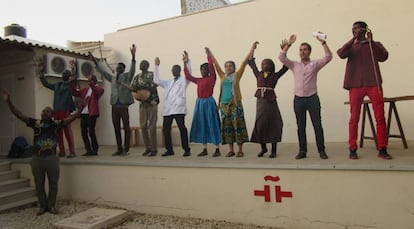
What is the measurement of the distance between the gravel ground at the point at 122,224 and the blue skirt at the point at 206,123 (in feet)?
3.99

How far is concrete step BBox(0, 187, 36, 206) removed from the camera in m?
4.69

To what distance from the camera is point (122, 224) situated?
13.4 ft

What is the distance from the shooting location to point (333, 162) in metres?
3.55

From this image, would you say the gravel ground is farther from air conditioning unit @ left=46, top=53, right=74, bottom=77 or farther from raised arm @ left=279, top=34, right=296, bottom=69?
air conditioning unit @ left=46, top=53, right=74, bottom=77

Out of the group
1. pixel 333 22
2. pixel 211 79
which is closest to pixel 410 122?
pixel 333 22

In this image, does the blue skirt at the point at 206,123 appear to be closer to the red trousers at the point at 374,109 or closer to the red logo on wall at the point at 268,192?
the red logo on wall at the point at 268,192

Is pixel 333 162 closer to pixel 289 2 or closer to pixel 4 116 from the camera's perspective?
pixel 289 2

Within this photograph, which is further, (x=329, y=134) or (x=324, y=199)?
(x=329, y=134)

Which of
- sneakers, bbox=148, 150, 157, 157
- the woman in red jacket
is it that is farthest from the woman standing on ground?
the woman in red jacket

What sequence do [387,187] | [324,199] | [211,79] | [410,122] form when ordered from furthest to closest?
1. [410,122]
2. [211,79]
3. [324,199]
4. [387,187]

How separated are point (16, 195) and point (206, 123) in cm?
316

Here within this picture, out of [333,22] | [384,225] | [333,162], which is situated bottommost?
[384,225]

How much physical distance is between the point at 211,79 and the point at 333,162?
2.07 metres

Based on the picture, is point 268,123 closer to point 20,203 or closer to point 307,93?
point 307,93
